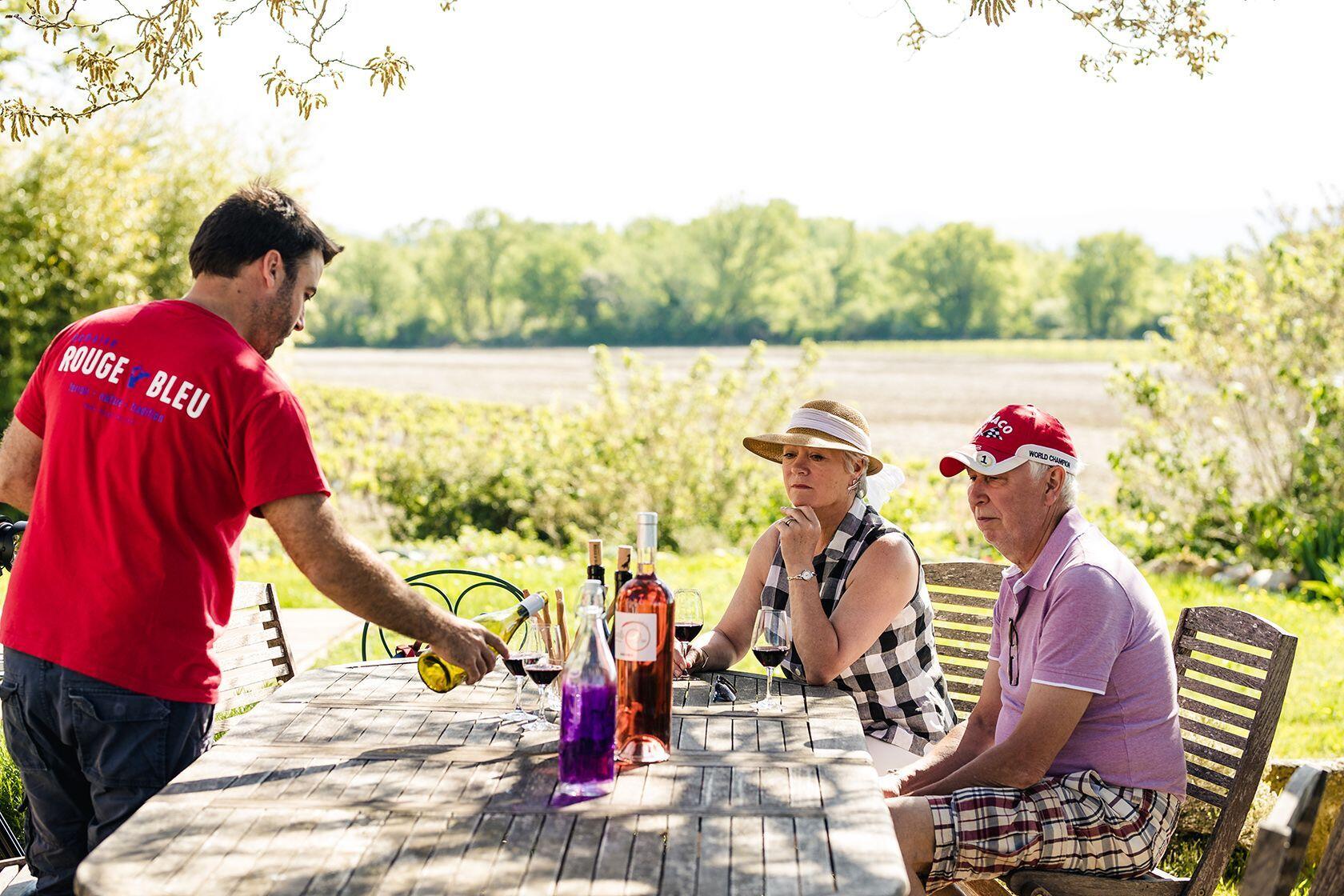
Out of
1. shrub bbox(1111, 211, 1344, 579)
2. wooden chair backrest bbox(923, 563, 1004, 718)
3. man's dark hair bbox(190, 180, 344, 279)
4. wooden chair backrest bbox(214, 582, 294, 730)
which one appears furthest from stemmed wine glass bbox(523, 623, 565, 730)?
shrub bbox(1111, 211, 1344, 579)

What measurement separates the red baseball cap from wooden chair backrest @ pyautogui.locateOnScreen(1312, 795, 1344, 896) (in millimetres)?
1136

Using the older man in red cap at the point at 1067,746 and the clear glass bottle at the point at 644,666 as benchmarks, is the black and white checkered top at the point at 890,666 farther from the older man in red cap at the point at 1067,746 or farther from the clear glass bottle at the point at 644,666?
the clear glass bottle at the point at 644,666

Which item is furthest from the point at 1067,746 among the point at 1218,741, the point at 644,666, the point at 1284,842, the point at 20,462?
the point at 20,462

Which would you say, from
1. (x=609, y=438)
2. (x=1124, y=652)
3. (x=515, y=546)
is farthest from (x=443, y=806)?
(x=609, y=438)

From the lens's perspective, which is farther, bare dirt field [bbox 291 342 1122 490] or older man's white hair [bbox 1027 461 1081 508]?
bare dirt field [bbox 291 342 1122 490]

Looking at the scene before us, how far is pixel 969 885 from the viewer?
3125 millimetres

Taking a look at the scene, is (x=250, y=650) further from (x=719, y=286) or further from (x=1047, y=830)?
(x=719, y=286)

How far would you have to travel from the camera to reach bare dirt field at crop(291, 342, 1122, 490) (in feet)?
68.5

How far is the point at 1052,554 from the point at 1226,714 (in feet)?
2.30

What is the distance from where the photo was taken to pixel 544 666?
261 cm

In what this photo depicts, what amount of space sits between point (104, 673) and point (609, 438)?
301 inches

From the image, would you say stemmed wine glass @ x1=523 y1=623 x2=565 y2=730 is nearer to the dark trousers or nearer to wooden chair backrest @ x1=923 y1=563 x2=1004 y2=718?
the dark trousers

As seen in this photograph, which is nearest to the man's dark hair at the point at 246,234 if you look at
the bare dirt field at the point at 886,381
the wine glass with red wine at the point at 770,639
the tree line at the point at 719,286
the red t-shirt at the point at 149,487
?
the red t-shirt at the point at 149,487

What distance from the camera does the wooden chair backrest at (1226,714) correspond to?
290cm
